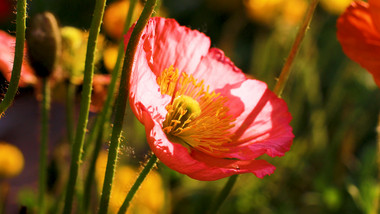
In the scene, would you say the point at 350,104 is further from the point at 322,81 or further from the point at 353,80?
the point at 322,81

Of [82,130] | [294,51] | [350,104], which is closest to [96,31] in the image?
[82,130]

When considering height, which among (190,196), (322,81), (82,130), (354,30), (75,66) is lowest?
(190,196)

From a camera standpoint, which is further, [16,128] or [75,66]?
[16,128]

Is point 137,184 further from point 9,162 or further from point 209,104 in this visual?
point 9,162

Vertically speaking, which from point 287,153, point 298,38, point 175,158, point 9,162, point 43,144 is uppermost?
point 298,38

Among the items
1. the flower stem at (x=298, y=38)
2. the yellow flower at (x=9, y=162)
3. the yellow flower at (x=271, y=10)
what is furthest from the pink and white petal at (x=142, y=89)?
the yellow flower at (x=271, y=10)

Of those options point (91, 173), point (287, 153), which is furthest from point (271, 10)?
point (91, 173)

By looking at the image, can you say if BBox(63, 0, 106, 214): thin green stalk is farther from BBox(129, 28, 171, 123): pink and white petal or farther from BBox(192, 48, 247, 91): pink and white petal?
BBox(192, 48, 247, 91): pink and white petal
